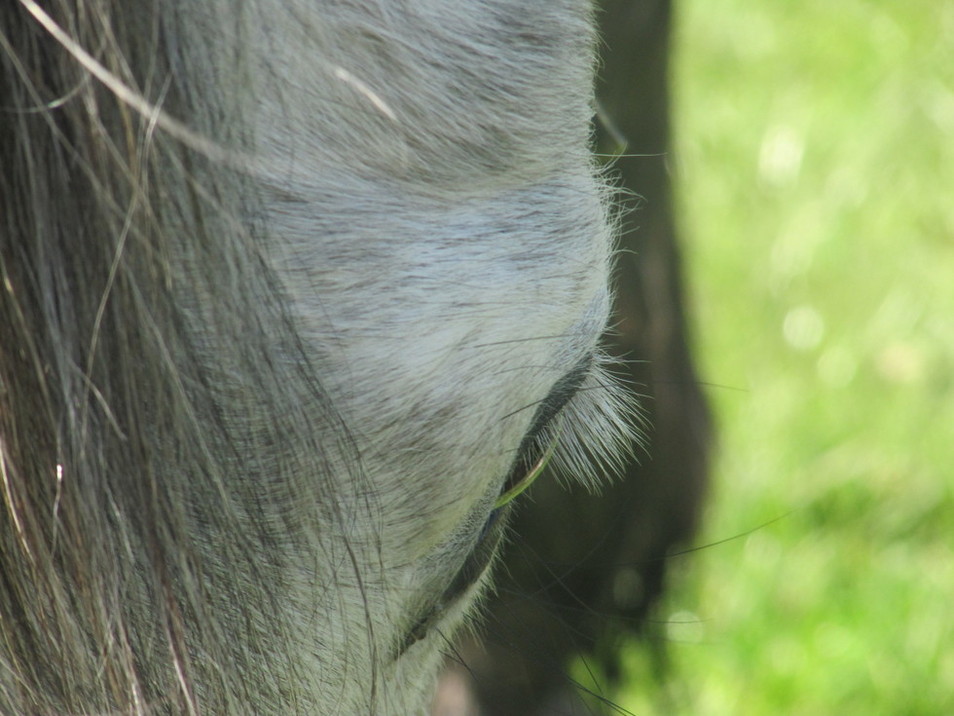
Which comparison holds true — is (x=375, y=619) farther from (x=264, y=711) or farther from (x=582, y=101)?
(x=582, y=101)

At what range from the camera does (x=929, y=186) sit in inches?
99.7

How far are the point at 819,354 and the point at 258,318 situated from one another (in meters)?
1.88

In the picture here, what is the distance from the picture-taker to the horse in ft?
A: 1.65

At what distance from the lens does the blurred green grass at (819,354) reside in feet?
6.11

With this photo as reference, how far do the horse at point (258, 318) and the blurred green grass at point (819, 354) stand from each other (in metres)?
0.82

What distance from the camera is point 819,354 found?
7.45ft

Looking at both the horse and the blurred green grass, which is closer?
the horse

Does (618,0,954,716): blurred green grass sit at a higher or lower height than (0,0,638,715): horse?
lower

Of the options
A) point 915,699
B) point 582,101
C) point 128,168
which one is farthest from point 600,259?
point 915,699

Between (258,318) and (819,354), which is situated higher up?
(258,318)

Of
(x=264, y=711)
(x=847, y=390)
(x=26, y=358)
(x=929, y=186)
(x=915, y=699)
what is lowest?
(x=915, y=699)

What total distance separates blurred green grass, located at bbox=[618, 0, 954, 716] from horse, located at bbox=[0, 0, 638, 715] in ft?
2.70

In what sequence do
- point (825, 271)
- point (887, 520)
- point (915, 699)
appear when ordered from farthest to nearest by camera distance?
point (825, 271) < point (887, 520) < point (915, 699)

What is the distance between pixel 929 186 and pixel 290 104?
7.41 feet
